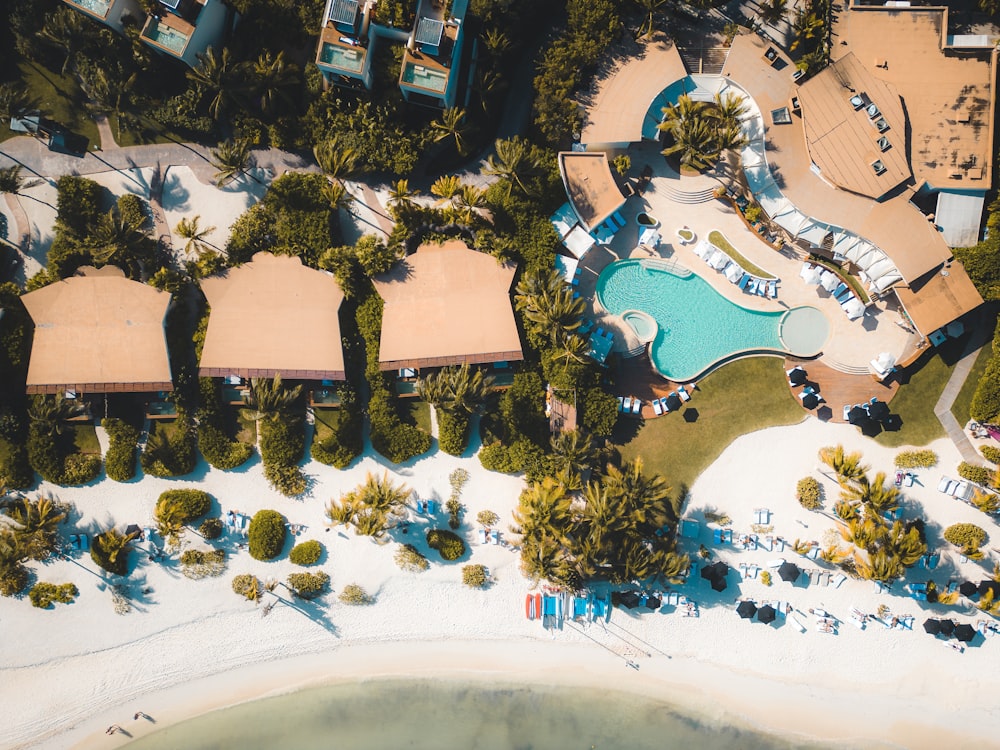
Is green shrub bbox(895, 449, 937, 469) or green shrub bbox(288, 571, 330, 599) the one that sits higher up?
green shrub bbox(895, 449, 937, 469)

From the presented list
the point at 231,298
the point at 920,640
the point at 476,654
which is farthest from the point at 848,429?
the point at 231,298

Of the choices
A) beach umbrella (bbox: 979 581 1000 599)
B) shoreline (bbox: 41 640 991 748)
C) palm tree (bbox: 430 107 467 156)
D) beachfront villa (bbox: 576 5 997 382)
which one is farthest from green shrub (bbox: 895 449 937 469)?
palm tree (bbox: 430 107 467 156)

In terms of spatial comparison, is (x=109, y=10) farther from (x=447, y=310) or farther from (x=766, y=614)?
(x=766, y=614)

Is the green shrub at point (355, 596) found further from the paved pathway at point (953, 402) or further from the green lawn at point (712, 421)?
the paved pathway at point (953, 402)

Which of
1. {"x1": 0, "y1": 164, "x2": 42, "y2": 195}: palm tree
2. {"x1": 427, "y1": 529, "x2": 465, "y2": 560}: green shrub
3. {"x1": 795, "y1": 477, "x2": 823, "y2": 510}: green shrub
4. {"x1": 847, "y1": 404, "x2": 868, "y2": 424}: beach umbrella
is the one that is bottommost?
{"x1": 427, "y1": 529, "x2": 465, "y2": 560}: green shrub

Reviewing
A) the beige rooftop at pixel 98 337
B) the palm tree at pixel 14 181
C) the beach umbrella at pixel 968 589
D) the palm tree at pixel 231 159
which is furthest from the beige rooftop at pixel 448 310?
the beach umbrella at pixel 968 589

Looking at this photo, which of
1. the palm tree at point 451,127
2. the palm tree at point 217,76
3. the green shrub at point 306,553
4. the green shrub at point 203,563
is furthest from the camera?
the green shrub at point 203,563

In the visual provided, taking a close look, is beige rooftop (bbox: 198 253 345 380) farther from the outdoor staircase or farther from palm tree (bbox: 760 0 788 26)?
palm tree (bbox: 760 0 788 26)
